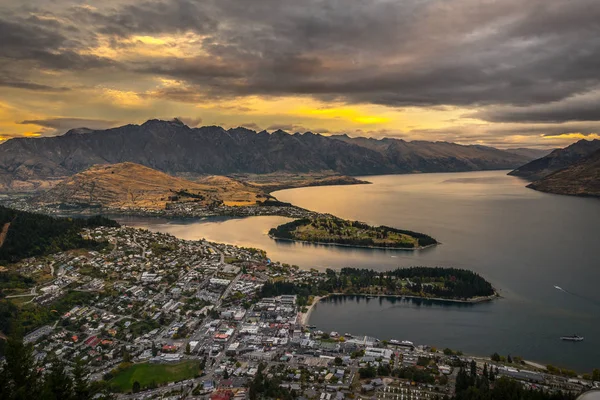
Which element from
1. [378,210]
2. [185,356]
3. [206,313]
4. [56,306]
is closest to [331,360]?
[185,356]

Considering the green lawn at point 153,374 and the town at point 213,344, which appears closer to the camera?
the town at point 213,344

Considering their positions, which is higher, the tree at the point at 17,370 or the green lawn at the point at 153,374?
the tree at the point at 17,370

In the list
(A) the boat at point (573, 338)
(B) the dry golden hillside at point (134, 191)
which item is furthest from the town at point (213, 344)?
(B) the dry golden hillside at point (134, 191)

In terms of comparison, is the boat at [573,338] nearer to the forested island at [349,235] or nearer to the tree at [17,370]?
the forested island at [349,235]

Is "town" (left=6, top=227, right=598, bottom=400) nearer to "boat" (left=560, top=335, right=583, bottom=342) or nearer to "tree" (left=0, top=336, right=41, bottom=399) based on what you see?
"boat" (left=560, top=335, right=583, bottom=342)

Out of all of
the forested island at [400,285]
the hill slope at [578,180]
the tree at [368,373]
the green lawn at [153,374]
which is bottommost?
the green lawn at [153,374]

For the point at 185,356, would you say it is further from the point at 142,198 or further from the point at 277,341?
the point at 142,198
